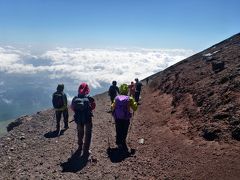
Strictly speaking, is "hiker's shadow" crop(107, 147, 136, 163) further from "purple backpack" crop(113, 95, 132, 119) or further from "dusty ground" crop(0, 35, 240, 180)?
"purple backpack" crop(113, 95, 132, 119)

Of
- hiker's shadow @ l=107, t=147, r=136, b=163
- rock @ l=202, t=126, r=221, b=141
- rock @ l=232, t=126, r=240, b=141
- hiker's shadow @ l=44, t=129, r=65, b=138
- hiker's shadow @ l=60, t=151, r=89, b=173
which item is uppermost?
rock @ l=232, t=126, r=240, b=141

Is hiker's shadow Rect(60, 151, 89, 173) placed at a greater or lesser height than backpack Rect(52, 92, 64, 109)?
lesser

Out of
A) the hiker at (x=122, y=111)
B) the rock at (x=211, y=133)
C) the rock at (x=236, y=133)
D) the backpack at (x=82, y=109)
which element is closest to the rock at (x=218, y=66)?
the rock at (x=211, y=133)

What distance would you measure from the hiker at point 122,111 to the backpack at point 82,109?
1.28 meters

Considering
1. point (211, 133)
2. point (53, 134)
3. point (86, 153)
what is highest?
point (211, 133)

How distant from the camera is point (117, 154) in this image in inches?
493

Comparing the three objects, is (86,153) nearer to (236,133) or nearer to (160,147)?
(160,147)

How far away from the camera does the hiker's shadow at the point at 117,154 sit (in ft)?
39.0

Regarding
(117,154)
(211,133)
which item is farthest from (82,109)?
(211,133)

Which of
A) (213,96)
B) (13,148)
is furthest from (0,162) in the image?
(213,96)

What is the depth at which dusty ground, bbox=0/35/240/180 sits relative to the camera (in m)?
10.2

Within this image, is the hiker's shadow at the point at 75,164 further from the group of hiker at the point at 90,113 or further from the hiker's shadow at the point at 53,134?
the hiker's shadow at the point at 53,134

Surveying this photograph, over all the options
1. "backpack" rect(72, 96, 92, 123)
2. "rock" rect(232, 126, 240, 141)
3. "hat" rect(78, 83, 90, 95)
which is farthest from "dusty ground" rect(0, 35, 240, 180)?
"hat" rect(78, 83, 90, 95)

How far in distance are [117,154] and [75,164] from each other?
1.89m
